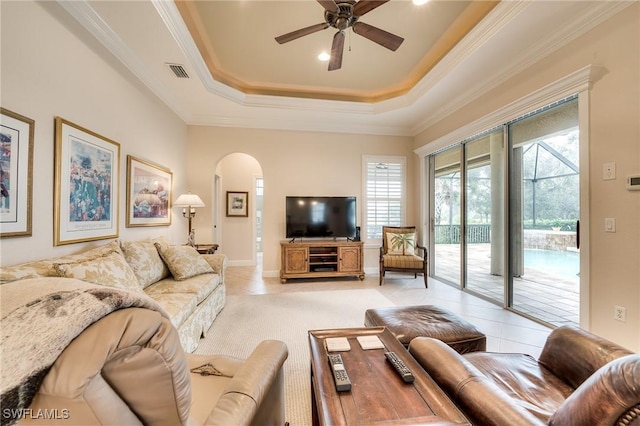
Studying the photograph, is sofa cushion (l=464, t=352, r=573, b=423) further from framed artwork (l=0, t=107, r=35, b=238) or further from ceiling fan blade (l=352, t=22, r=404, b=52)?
framed artwork (l=0, t=107, r=35, b=238)

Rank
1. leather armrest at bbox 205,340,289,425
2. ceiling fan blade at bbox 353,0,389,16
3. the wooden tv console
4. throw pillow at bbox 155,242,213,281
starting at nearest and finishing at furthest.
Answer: leather armrest at bbox 205,340,289,425, ceiling fan blade at bbox 353,0,389,16, throw pillow at bbox 155,242,213,281, the wooden tv console

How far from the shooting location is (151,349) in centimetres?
59

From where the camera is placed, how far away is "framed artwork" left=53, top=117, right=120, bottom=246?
201 cm

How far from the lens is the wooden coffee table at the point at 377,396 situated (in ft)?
2.97

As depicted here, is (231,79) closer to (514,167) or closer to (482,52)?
(482,52)

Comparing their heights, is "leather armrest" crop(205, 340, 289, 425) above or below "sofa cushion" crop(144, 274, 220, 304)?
above

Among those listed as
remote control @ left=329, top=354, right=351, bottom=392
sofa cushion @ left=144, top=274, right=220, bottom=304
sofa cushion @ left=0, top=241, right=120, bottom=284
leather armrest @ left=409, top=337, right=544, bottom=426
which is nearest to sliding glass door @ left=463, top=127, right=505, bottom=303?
leather armrest @ left=409, top=337, right=544, bottom=426

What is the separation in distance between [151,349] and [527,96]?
148 inches

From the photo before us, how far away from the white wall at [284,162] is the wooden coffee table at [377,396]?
3.65 meters

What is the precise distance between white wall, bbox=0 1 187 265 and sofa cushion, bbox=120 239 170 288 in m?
0.32

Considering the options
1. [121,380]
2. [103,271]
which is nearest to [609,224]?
[121,380]

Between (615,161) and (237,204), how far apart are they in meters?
5.86

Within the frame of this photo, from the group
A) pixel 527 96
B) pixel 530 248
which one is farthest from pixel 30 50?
pixel 530 248

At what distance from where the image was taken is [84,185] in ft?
7.41
